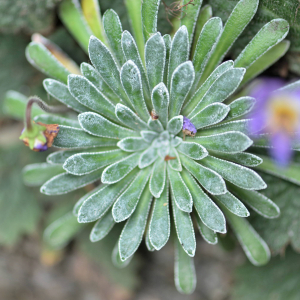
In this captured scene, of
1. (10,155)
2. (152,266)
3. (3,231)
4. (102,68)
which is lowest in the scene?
(152,266)

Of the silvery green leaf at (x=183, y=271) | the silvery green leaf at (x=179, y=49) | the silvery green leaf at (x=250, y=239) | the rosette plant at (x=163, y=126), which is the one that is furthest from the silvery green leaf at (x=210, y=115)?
the silvery green leaf at (x=183, y=271)

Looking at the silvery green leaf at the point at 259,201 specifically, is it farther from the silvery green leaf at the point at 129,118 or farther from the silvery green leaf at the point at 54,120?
the silvery green leaf at the point at 54,120

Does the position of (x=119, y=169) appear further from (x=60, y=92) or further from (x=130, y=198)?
(x=60, y=92)

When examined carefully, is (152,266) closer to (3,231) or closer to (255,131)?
(3,231)

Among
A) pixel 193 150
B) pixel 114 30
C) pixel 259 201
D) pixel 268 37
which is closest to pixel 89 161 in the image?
pixel 193 150

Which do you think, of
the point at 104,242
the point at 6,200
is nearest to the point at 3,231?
the point at 6,200

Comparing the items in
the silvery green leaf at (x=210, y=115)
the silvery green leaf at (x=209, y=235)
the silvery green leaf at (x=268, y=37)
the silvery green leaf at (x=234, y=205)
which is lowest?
the silvery green leaf at (x=209, y=235)
